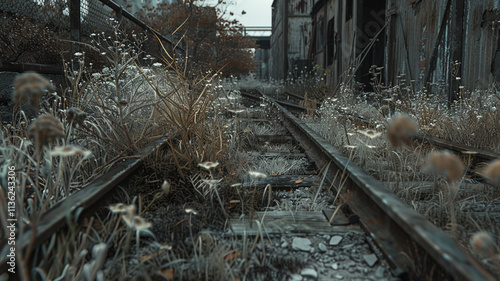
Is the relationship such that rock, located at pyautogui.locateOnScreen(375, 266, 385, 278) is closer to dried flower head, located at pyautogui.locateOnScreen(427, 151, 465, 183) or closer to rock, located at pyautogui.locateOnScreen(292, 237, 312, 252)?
rock, located at pyautogui.locateOnScreen(292, 237, 312, 252)

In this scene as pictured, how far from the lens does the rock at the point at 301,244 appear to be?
5.88 feet

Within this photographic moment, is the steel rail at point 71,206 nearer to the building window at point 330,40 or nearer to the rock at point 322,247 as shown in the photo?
the rock at point 322,247

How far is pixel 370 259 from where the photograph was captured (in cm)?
167

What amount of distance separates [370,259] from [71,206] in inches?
51.2

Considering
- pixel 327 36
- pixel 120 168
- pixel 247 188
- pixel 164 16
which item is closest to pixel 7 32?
pixel 120 168

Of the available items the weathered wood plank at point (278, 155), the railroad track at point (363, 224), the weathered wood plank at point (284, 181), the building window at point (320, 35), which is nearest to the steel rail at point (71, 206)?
the railroad track at point (363, 224)

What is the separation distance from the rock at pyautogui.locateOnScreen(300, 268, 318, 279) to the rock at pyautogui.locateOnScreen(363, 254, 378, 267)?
0.24 metres

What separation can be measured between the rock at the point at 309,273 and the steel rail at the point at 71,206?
36.5 inches

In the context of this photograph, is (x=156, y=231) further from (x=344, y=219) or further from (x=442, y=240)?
(x=442, y=240)

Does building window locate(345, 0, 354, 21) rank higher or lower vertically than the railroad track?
higher

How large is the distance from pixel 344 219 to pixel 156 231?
978 mm

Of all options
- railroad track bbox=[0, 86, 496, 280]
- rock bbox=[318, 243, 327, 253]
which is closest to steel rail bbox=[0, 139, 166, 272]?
railroad track bbox=[0, 86, 496, 280]

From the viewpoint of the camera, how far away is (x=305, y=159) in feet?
12.6

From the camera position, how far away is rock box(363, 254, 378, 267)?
1.64m
